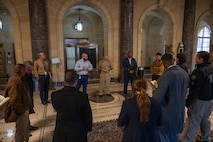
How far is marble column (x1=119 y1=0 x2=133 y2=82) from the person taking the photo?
25.6ft

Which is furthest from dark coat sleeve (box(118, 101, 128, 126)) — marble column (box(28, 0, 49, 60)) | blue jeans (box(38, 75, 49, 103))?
marble column (box(28, 0, 49, 60))

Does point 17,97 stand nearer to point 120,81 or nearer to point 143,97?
point 143,97

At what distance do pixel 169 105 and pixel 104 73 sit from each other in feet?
12.5

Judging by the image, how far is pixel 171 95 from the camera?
97.7 inches

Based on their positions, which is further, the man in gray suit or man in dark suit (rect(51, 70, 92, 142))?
the man in gray suit

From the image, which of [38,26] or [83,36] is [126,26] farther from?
[83,36]

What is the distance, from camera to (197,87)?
2.88m

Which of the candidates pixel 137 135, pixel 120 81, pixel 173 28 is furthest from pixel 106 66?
pixel 173 28

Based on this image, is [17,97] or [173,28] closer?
[17,97]

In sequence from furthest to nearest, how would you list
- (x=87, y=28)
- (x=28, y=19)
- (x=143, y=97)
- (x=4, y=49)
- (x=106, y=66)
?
(x=87, y=28)
(x=4, y=49)
(x=28, y=19)
(x=106, y=66)
(x=143, y=97)

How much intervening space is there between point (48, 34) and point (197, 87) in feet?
19.4

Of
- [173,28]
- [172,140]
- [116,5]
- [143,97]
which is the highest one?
[116,5]

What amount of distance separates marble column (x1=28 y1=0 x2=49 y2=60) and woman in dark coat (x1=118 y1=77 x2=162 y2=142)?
18.5 ft

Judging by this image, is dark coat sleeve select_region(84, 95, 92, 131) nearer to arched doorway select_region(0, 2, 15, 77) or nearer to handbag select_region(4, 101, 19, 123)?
handbag select_region(4, 101, 19, 123)
